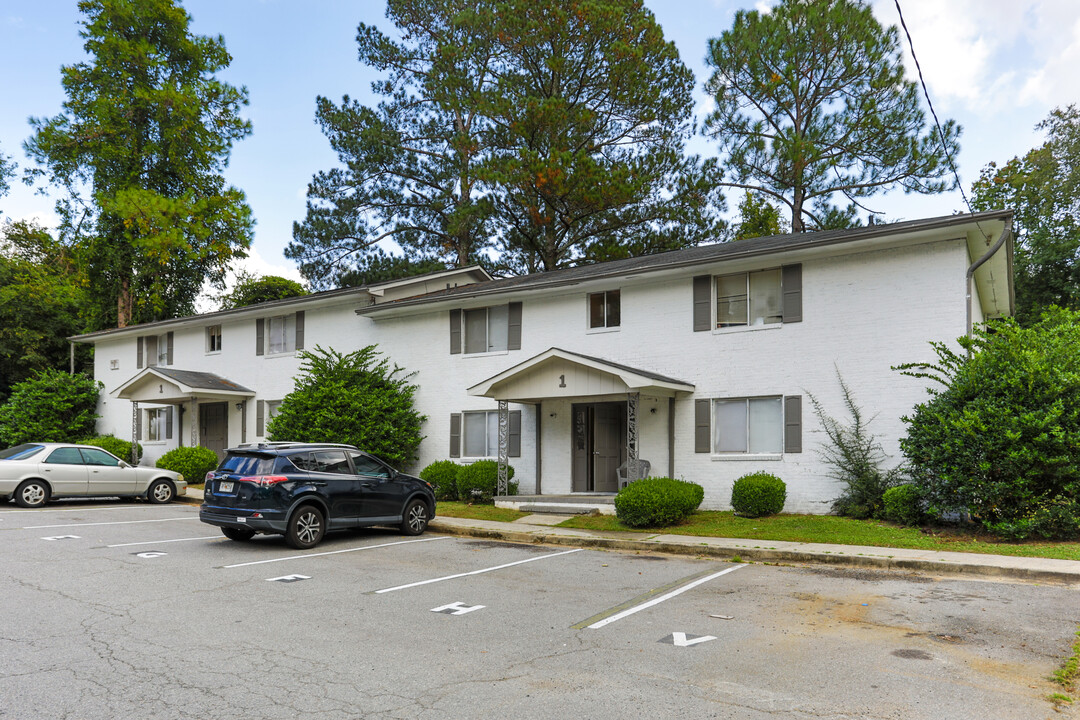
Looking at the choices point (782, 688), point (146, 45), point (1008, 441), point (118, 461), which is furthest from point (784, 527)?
point (146, 45)

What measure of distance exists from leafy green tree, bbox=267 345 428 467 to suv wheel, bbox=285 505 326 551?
7742 mm

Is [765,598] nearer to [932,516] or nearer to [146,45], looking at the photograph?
[932,516]

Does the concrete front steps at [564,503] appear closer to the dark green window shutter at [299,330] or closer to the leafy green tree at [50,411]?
the dark green window shutter at [299,330]

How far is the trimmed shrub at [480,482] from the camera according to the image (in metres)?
18.5

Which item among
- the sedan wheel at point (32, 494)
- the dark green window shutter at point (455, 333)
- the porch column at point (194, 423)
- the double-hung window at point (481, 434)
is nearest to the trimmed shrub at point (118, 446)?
the porch column at point (194, 423)

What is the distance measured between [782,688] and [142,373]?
24.6m

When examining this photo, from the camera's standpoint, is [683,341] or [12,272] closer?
[683,341]

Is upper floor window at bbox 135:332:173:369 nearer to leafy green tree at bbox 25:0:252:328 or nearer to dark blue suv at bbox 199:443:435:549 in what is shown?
leafy green tree at bbox 25:0:252:328

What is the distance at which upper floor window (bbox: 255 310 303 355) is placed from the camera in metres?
24.3

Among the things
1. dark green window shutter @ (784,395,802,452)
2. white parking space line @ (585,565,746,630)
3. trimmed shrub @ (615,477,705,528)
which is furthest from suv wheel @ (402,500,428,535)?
dark green window shutter @ (784,395,802,452)

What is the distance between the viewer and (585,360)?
16.6 meters

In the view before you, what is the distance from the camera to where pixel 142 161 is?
3628 centimetres

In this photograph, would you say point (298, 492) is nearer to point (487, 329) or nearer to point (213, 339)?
point (487, 329)

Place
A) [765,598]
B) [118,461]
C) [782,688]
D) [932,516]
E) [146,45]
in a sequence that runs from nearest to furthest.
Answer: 1. [782,688]
2. [765,598]
3. [932,516]
4. [118,461]
5. [146,45]
